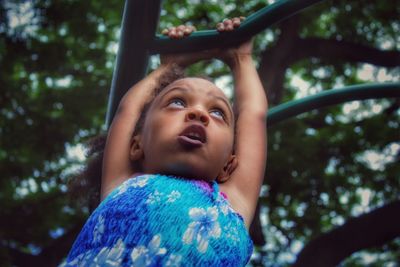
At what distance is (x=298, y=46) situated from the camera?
16.4 ft

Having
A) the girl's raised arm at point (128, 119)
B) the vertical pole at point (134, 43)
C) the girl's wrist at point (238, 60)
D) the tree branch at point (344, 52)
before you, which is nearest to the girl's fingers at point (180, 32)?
the girl's raised arm at point (128, 119)

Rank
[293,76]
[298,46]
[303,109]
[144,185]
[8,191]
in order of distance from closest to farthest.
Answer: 1. [144,185]
2. [303,109]
3. [298,46]
4. [8,191]
5. [293,76]

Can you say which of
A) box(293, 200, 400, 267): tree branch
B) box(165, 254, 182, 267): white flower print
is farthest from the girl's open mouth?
box(293, 200, 400, 267): tree branch

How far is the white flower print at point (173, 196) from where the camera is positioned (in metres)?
1.49

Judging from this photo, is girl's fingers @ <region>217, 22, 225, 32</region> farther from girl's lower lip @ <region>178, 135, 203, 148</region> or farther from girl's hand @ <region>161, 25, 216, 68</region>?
girl's lower lip @ <region>178, 135, 203, 148</region>

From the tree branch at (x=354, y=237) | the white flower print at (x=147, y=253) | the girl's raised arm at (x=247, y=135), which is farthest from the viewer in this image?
the tree branch at (x=354, y=237)

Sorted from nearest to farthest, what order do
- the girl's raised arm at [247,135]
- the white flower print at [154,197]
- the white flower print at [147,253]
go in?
1. the white flower print at [147,253]
2. the white flower print at [154,197]
3. the girl's raised arm at [247,135]

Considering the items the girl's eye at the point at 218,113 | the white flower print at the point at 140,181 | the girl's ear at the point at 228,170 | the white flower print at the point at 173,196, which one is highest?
the girl's eye at the point at 218,113

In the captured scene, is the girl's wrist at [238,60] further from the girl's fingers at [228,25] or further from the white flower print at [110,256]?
the white flower print at [110,256]

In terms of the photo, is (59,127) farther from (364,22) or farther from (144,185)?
(144,185)

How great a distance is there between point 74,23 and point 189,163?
152 inches

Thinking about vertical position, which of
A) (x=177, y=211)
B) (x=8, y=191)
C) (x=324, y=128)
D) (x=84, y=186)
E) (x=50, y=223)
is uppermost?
(x=177, y=211)

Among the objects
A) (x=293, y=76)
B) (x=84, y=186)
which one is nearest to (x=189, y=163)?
(x=84, y=186)

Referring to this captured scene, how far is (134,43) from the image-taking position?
1.94m
